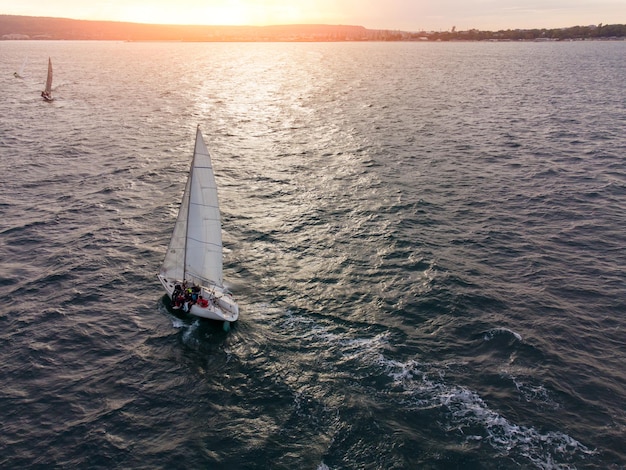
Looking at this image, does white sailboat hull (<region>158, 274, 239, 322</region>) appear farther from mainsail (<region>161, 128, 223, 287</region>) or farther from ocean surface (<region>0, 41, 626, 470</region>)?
ocean surface (<region>0, 41, 626, 470</region>)

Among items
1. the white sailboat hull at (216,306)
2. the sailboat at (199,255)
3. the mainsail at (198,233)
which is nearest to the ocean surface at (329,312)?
the white sailboat hull at (216,306)

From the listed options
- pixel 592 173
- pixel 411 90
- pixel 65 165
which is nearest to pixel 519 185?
Answer: pixel 592 173

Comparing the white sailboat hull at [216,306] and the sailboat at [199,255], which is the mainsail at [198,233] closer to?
the sailboat at [199,255]

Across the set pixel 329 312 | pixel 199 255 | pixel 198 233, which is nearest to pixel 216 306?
pixel 199 255

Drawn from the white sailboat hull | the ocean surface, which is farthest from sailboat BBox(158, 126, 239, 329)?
the ocean surface

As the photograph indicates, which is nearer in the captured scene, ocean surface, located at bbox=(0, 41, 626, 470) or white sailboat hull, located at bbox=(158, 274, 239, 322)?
ocean surface, located at bbox=(0, 41, 626, 470)

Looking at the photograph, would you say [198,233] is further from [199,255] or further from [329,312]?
[329,312]
